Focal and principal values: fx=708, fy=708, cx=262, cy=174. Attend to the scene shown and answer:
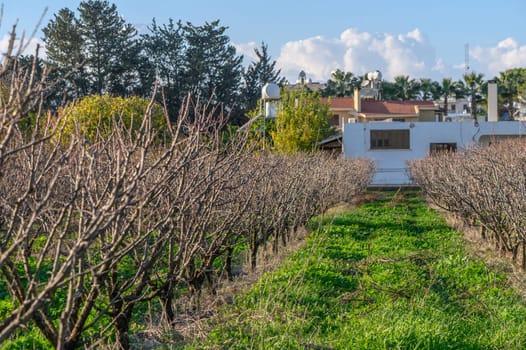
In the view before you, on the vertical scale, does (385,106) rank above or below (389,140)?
above

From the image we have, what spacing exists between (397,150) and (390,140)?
64 centimetres

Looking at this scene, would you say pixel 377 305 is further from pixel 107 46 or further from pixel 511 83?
pixel 511 83

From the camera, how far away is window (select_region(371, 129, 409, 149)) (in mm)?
37094

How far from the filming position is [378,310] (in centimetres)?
764

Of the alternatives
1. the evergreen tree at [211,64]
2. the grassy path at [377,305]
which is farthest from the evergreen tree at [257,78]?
the grassy path at [377,305]

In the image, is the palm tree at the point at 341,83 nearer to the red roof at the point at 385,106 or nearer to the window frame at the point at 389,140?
the red roof at the point at 385,106

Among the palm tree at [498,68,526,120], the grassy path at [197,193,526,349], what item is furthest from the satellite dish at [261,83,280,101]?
the palm tree at [498,68,526,120]

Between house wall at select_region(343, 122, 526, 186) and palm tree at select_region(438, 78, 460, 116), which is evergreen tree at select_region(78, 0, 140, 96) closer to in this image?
house wall at select_region(343, 122, 526, 186)

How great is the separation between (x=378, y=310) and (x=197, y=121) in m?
3.47

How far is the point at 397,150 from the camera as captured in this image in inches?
1462

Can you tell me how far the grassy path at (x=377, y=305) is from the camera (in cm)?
655

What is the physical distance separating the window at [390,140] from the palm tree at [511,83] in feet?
64.8

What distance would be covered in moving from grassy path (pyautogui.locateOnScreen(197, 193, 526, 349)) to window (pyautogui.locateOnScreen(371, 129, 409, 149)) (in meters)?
24.1

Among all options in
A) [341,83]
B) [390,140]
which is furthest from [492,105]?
[341,83]
